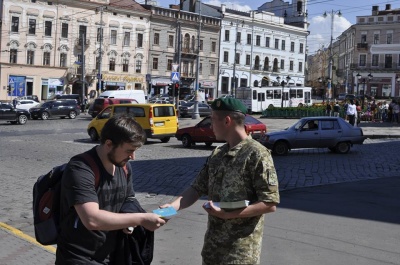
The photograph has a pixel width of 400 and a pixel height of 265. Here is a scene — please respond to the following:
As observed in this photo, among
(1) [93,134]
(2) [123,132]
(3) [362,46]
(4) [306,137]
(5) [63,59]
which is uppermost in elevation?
(3) [362,46]

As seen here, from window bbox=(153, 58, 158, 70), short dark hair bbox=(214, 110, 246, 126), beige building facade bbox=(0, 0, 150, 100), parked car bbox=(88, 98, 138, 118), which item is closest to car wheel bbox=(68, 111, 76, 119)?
parked car bbox=(88, 98, 138, 118)

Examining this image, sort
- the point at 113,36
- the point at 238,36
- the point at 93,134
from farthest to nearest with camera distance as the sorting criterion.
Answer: the point at 238,36, the point at 113,36, the point at 93,134

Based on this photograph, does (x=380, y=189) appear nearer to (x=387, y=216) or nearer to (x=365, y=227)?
(x=387, y=216)

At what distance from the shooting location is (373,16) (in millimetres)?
87500

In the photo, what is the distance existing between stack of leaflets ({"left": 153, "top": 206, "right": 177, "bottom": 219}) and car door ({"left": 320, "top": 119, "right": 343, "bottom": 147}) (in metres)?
18.1

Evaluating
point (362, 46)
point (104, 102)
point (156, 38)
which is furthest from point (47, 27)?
point (362, 46)

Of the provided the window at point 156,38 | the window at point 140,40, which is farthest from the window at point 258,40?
the window at point 140,40

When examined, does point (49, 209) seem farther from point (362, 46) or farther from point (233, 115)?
point (362, 46)

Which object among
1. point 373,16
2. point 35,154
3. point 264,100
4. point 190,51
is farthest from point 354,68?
point 35,154

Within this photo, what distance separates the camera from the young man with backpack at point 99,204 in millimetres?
3465

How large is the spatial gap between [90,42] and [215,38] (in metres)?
19.1

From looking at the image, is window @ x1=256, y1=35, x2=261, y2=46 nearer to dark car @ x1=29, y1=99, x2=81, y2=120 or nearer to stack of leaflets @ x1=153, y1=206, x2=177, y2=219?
dark car @ x1=29, y1=99, x2=81, y2=120

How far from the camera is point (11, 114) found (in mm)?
38000

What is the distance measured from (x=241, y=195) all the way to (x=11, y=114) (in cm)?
3652
